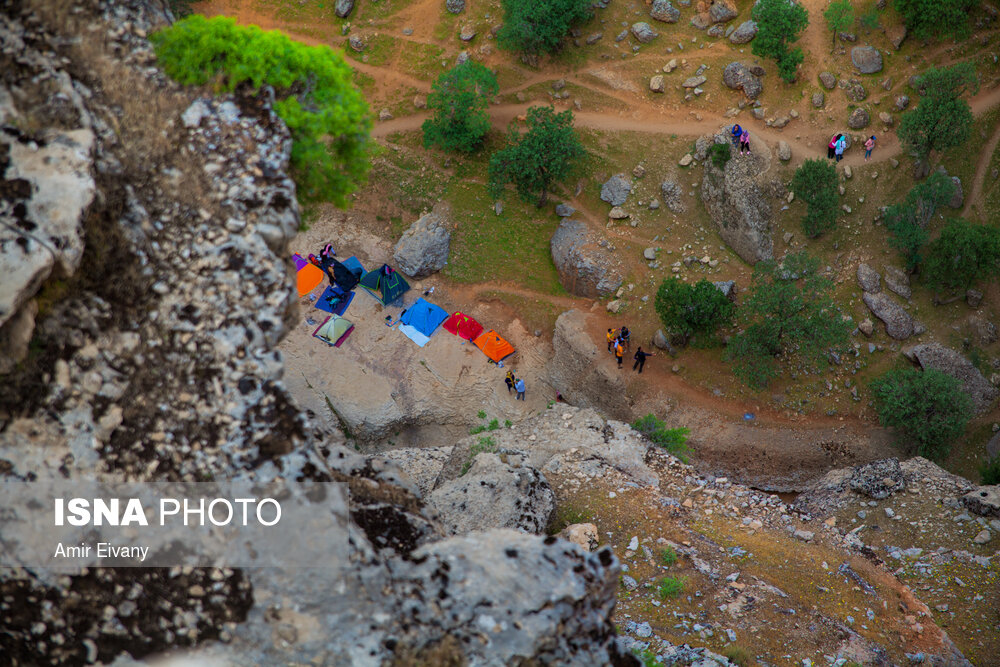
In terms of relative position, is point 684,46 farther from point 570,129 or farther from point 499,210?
point 499,210

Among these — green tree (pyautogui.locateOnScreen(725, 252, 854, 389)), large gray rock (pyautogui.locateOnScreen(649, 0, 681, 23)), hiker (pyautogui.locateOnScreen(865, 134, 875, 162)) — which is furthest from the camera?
large gray rock (pyautogui.locateOnScreen(649, 0, 681, 23))

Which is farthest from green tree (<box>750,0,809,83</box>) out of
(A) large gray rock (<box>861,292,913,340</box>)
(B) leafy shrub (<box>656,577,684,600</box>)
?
(B) leafy shrub (<box>656,577,684,600</box>)

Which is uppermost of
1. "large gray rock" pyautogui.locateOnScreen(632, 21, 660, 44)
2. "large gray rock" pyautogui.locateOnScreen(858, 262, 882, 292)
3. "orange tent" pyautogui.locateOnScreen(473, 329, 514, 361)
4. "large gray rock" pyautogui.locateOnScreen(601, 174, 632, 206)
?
"large gray rock" pyautogui.locateOnScreen(632, 21, 660, 44)

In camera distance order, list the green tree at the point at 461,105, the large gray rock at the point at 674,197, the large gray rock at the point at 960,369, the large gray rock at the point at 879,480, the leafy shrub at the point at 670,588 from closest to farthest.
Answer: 1. the leafy shrub at the point at 670,588
2. the large gray rock at the point at 879,480
3. the large gray rock at the point at 960,369
4. the large gray rock at the point at 674,197
5. the green tree at the point at 461,105

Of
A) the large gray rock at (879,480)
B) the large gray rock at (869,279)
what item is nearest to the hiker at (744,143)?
the large gray rock at (869,279)

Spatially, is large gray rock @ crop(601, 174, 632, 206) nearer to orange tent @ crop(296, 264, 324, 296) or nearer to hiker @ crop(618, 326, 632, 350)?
hiker @ crop(618, 326, 632, 350)

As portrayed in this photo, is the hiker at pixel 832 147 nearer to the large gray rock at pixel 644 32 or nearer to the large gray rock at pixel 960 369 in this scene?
the large gray rock at pixel 960 369

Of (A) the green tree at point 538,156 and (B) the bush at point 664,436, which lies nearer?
(B) the bush at point 664,436
